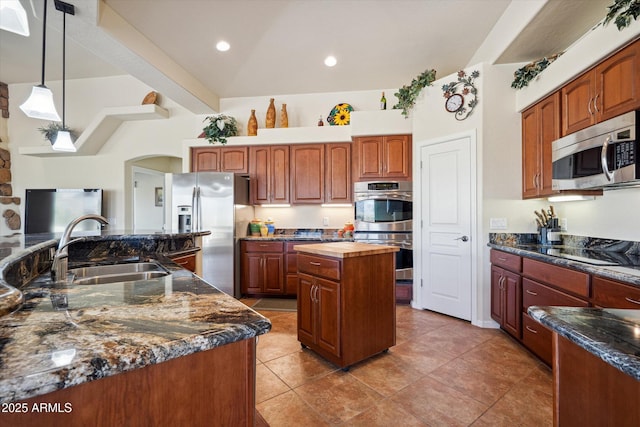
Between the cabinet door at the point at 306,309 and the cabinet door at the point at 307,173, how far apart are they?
2.04 m

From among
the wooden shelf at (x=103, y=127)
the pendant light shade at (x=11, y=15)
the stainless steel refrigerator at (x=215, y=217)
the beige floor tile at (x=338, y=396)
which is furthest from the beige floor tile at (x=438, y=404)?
the wooden shelf at (x=103, y=127)

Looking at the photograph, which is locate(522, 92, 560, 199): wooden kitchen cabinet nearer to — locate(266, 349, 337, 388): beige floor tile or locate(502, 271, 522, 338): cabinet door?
locate(502, 271, 522, 338): cabinet door

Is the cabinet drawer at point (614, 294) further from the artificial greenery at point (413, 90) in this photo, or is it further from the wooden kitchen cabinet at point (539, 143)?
the artificial greenery at point (413, 90)

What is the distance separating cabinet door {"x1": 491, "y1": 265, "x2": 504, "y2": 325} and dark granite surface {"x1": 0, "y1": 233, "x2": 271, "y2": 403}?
8.97ft

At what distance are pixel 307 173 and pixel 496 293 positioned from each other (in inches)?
111

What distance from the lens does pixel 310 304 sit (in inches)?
93.4

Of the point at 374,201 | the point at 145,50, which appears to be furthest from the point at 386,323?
the point at 145,50

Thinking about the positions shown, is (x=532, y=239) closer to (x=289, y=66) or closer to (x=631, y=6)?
(x=631, y=6)

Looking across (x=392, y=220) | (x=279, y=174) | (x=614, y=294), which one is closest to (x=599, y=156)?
(x=614, y=294)

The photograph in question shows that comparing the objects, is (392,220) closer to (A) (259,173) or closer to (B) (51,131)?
(A) (259,173)

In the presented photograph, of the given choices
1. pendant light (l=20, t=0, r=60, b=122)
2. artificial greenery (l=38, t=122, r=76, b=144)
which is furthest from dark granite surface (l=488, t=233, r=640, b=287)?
artificial greenery (l=38, t=122, r=76, b=144)

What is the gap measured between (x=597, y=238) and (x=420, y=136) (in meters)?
1.97

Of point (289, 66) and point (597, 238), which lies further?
point (289, 66)

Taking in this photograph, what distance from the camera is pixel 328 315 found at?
7.21ft
